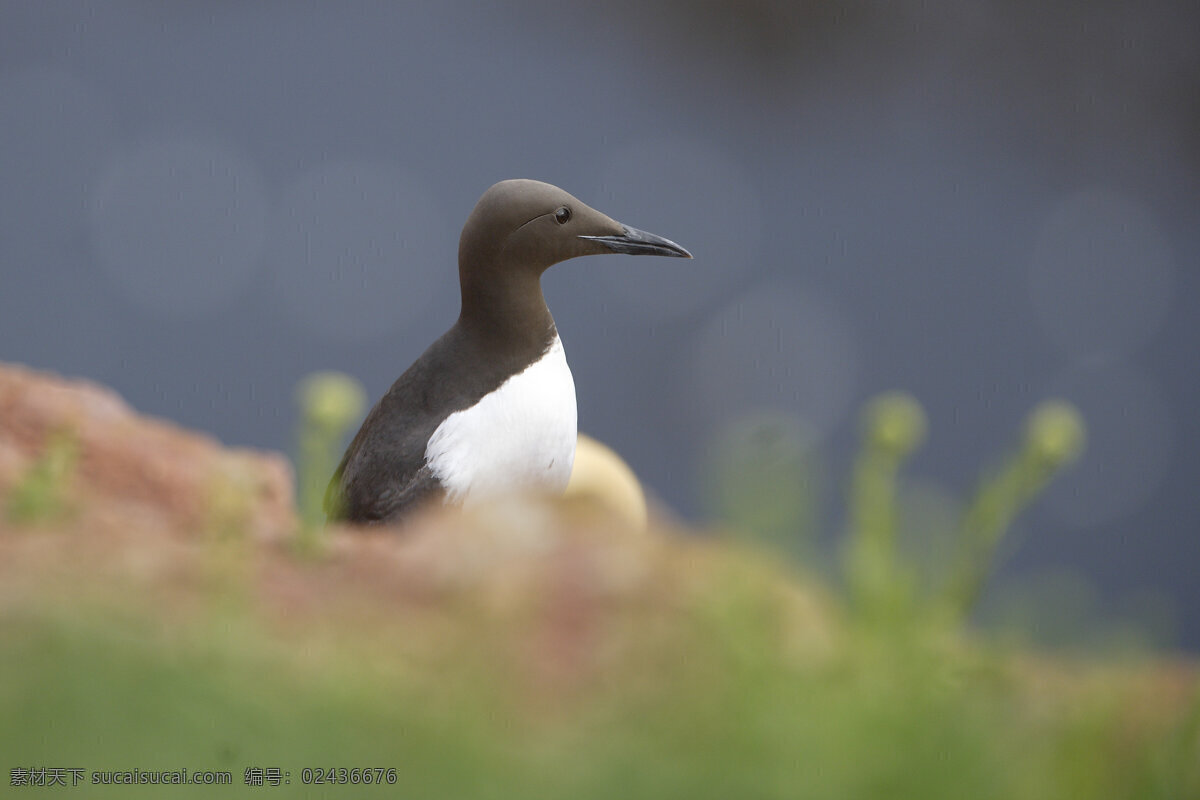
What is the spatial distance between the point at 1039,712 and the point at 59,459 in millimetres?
1759

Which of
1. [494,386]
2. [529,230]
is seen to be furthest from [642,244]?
[494,386]

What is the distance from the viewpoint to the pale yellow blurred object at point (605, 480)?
4172 mm

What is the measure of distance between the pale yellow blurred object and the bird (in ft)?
1.47

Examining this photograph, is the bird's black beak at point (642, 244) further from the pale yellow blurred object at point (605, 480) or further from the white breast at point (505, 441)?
the pale yellow blurred object at point (605, 480)

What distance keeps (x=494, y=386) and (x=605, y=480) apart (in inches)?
34.7

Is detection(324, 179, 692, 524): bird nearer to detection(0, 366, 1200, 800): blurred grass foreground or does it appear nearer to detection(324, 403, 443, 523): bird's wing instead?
detection(324, 403, 443, 523): bird's wing

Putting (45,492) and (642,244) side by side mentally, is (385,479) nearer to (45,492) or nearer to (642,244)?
(642,244)

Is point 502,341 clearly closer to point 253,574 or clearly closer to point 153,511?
point 153,511

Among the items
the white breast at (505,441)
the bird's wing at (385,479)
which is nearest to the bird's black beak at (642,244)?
the white breast at (505,441)

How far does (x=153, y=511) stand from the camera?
279 cm

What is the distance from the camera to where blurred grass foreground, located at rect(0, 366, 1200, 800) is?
125cm

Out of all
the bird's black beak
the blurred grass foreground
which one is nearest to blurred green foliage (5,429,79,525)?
the blurred grass foreground

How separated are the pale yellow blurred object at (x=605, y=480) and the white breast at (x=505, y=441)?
38 cm

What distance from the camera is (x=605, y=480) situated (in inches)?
171
